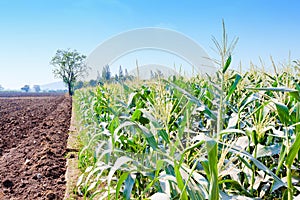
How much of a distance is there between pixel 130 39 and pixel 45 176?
2162mm

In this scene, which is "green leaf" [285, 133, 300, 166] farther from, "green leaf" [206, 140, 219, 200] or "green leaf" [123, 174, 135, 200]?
"green leaf" [123, 174, 135, 200]

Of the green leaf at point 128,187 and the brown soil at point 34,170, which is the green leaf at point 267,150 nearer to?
the green leaf at point 128,187

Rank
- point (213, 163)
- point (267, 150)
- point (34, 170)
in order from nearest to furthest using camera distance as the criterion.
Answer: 1. point (213, 163)
2. point (267, 150)
3. point (34, 170)

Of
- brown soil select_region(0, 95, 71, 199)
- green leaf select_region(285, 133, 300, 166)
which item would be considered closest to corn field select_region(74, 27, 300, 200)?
green leaf select_region(285, 133, 300, 166)

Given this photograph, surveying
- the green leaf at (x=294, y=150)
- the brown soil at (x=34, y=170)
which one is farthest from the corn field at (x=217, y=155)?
the brown soil at (x=34, y=170)

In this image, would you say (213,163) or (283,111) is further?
(283,111)

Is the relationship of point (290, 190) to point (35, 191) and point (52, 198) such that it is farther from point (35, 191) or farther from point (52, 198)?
point (35, 191)

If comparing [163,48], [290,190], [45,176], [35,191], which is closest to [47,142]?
[45,176]

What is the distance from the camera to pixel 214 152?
1.03 m

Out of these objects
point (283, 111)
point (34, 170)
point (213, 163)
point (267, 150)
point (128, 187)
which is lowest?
point (34, 170)

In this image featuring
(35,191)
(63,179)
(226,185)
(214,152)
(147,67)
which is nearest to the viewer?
(214,152)

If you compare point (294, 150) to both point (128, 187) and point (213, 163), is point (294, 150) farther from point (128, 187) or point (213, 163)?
point (128, 187)

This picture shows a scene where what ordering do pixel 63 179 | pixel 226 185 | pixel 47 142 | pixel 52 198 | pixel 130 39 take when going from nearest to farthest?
pixel 226 185 → pixel 52 198 → pixel 63 179 → pixel 130 39 → pixel 47 142

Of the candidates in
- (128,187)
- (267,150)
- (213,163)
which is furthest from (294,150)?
(128,187)
